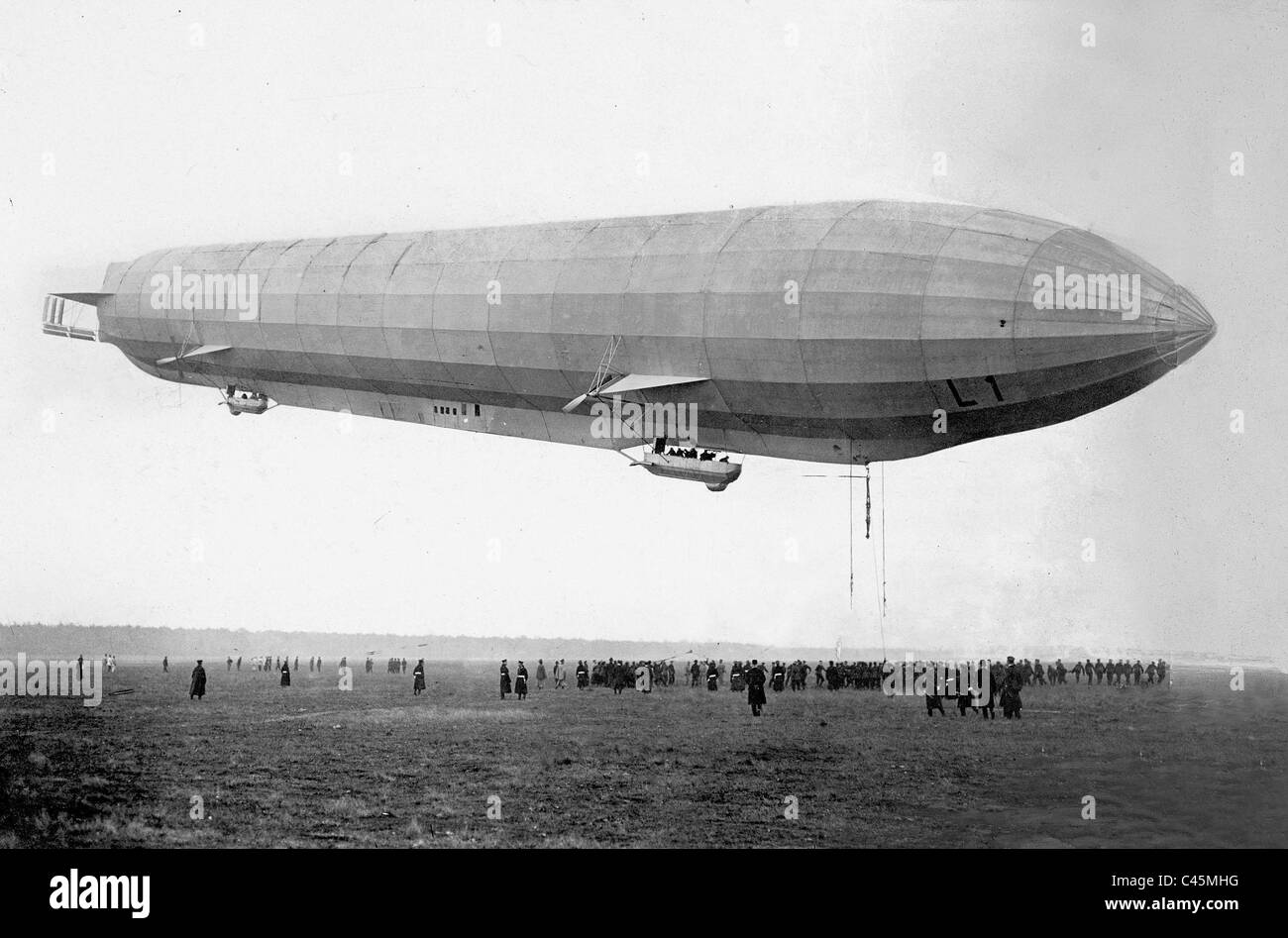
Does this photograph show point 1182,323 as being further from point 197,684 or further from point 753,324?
point 197,684

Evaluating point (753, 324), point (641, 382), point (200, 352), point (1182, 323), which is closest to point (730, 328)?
point (753, 324)

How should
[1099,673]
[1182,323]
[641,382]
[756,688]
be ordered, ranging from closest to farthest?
[1182,323] → [641,382] → [756,688] → [1099,673]

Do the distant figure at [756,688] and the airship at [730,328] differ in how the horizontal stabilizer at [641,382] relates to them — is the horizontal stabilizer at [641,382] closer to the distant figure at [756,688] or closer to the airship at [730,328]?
the airship at [730,328]

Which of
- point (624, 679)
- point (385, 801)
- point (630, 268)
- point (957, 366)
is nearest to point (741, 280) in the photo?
point (630, 268)

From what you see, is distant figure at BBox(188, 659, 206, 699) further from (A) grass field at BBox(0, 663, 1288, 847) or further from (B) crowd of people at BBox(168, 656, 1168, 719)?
(A) grass field at BBox(0, 663, 1288, 847)

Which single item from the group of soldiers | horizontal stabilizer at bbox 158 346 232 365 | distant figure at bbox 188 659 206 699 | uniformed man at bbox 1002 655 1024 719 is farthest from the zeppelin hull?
the group of soldiers
